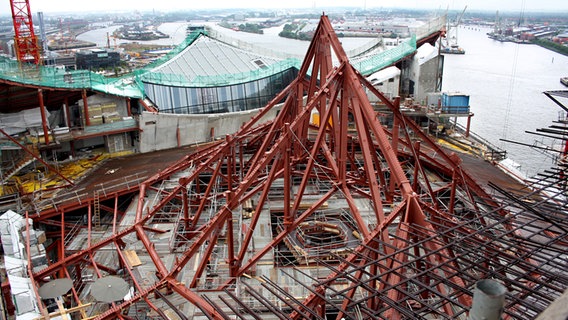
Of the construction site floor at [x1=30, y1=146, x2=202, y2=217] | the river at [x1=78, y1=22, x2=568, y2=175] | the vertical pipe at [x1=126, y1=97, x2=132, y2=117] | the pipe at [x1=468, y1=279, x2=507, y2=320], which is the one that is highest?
the pipe at [x1=468, y1=279, x2=507, y2=320]

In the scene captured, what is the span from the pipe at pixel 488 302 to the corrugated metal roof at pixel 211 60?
40108 millimetres

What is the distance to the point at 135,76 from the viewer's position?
40562 millimetres

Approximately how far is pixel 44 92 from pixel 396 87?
32.2 m

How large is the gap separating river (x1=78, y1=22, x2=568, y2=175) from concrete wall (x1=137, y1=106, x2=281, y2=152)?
87.0 ft

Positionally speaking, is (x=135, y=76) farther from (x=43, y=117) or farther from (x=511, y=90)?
(x=511, y=90)

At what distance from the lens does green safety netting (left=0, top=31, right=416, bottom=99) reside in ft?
102

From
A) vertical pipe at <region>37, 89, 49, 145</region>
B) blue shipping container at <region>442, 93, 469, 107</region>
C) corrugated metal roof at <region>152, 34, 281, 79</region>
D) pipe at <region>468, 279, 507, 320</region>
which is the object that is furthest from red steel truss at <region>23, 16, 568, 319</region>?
corrugated metal roof at <region>152, 34, 281, 79</region>

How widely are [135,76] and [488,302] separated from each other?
39156 mm

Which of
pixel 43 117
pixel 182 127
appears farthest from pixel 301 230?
pixel 43 117

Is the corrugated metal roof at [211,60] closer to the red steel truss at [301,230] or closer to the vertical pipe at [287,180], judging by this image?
the red steel truss at [301,230]

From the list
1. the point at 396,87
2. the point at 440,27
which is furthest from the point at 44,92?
the point at 440,27

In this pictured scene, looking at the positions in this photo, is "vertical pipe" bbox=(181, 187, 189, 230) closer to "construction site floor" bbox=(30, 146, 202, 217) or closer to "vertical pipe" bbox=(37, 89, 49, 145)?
"construction site floor" bbox=(30, 146, 202, 217)

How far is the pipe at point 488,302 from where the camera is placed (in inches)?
210

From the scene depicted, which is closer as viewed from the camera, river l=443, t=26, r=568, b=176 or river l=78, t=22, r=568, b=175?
river l=443, t=26, r=568, b=176
